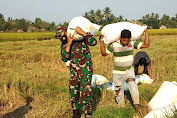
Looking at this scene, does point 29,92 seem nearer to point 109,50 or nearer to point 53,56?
point 109,50

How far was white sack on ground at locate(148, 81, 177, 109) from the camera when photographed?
10.0 feet

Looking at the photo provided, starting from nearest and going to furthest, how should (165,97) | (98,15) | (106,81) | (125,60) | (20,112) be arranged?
(165,97) → (125,60) → (20,112) → (106,81) → (98,15)

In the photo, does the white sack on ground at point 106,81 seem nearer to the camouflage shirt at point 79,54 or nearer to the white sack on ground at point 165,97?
the white sack on ground at point 165,97

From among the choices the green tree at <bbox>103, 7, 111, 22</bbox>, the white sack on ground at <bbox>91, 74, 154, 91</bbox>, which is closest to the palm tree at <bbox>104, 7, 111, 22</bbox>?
the green tree at <bbox>103, 7, 111, 22</bbox>

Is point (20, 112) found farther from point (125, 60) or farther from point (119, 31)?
point (119, 31)

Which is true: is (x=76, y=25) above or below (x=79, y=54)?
above

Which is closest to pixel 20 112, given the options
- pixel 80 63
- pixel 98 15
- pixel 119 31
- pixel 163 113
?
pixel 80 63

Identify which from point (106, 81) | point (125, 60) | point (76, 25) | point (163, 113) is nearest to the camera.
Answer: point (163, 113)

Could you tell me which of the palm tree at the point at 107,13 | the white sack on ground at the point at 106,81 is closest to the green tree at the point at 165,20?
the palm tree at the point at 107,13

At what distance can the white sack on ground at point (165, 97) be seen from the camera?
120 inches

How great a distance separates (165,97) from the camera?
3.10 m

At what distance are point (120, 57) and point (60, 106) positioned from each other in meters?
1.32

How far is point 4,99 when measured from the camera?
402 cm

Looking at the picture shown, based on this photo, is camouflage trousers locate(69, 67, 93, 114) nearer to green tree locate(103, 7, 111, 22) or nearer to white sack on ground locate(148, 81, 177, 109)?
white sack on ground locate(148, 81, 177, 109)
